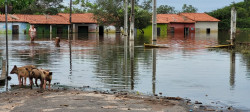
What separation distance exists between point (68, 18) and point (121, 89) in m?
69.5

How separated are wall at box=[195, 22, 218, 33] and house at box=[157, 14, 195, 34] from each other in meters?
2.27

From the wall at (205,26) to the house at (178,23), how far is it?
227 cm

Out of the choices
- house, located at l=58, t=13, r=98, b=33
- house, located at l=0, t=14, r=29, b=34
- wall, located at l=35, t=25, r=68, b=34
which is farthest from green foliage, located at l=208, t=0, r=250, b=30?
house, located at l=0, t=14, r=29, b=34

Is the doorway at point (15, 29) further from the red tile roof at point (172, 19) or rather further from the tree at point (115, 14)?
the red tile roof at point (172, 19)

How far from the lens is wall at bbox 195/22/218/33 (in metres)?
87.9

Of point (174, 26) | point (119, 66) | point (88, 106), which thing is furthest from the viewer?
point (174, 26)

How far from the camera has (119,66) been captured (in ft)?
52.7

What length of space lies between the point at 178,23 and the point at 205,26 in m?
8.33

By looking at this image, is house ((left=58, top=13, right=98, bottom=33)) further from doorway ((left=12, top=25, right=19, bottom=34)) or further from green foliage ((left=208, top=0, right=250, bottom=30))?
green foliage ((left=208, top=0, right=250, bottom=30))

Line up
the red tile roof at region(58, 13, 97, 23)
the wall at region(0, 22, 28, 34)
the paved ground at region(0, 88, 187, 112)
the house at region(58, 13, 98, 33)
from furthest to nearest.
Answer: the house at region(58, 13, 98, 33) → the red tile roof at region(58, 13, 97, 23) → the wall at region(0, 22, 28, 34) → the paved ground at region(0, 88, 187, 112)

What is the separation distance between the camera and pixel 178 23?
275ft

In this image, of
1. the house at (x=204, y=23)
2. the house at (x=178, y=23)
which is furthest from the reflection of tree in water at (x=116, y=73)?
the house at (x=204, y=23)

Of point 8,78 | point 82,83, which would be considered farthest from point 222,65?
point 8,78

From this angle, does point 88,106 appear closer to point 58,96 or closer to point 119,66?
point 58,96
